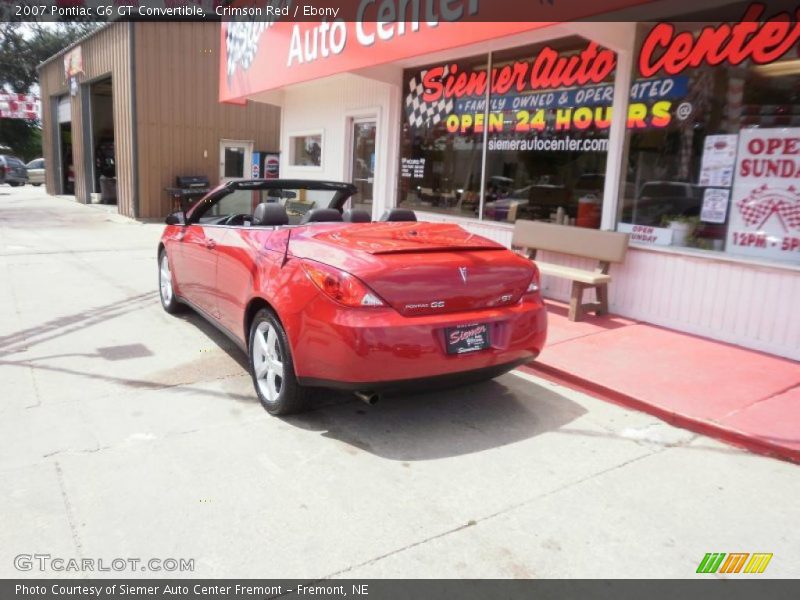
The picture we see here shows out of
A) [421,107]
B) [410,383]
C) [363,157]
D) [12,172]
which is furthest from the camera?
[12,172]

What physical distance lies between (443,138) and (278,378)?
5989 millimetres

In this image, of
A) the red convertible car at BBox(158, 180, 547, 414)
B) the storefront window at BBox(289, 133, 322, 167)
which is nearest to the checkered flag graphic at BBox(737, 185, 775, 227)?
the red convertible car at BBox(158, 180, 547, 414)

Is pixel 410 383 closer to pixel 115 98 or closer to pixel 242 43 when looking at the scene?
pixel 242 43

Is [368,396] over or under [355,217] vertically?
under

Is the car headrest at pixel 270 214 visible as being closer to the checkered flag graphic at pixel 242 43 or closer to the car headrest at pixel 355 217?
the car headrest at pixel 355 217

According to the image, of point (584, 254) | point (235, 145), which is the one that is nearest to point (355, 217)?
point (584, 254)

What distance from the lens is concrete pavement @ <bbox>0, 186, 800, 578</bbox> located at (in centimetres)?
272

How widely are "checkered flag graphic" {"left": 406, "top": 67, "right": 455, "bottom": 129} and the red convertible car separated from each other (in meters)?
4.82

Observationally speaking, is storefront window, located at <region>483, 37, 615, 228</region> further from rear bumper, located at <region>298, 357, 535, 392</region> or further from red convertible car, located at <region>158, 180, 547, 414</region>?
rear bumper, located at <region>298, 357, 535, 392</region>

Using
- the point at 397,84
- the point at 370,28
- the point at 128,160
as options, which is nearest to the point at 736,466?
the point at 370,28

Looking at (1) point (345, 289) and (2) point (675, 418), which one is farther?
(2) point (675, 418)

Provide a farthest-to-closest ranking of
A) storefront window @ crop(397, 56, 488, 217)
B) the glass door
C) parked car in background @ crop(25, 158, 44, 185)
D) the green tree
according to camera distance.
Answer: the green tree
parked car in background @ crop(25, 158, 44, 185)
the glass door
storefront window @ crop(397, 56, 488, 217)

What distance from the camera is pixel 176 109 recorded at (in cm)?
1761

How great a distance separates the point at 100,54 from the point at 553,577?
2111cm
